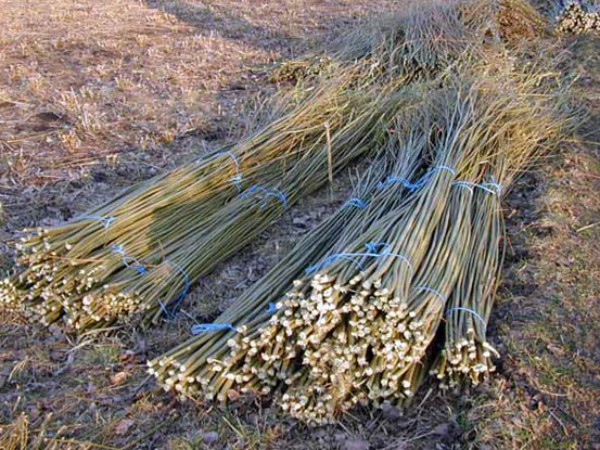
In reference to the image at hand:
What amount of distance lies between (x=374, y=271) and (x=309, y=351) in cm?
45

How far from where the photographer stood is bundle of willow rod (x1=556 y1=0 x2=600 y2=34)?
6.58 metres

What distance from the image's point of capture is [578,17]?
6.62 meters

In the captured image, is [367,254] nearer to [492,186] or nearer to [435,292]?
[435,292]

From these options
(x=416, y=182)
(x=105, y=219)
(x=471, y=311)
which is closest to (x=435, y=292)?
(x=471, y=311)

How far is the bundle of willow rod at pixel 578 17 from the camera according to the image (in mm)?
6578

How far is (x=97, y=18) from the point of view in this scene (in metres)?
7.89

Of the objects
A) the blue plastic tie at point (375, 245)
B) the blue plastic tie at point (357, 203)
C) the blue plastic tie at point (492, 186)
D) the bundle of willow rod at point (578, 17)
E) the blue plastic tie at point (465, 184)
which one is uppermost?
the bundle of willow rod at point (578, 17)

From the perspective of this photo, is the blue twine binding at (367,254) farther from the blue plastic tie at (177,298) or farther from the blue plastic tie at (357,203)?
the blue plastic tie at (177,298)

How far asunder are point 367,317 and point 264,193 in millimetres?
1556

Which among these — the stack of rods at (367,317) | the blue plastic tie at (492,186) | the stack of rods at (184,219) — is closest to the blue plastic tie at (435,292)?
the stack of rods at (367,317)

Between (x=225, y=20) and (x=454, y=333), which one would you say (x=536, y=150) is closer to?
(x=454, y=333)

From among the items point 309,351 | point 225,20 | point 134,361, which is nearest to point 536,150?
point 309,351

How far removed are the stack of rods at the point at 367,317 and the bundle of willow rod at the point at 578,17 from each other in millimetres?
4076

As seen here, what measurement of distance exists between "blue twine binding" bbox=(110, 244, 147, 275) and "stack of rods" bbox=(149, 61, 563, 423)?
0.56m
